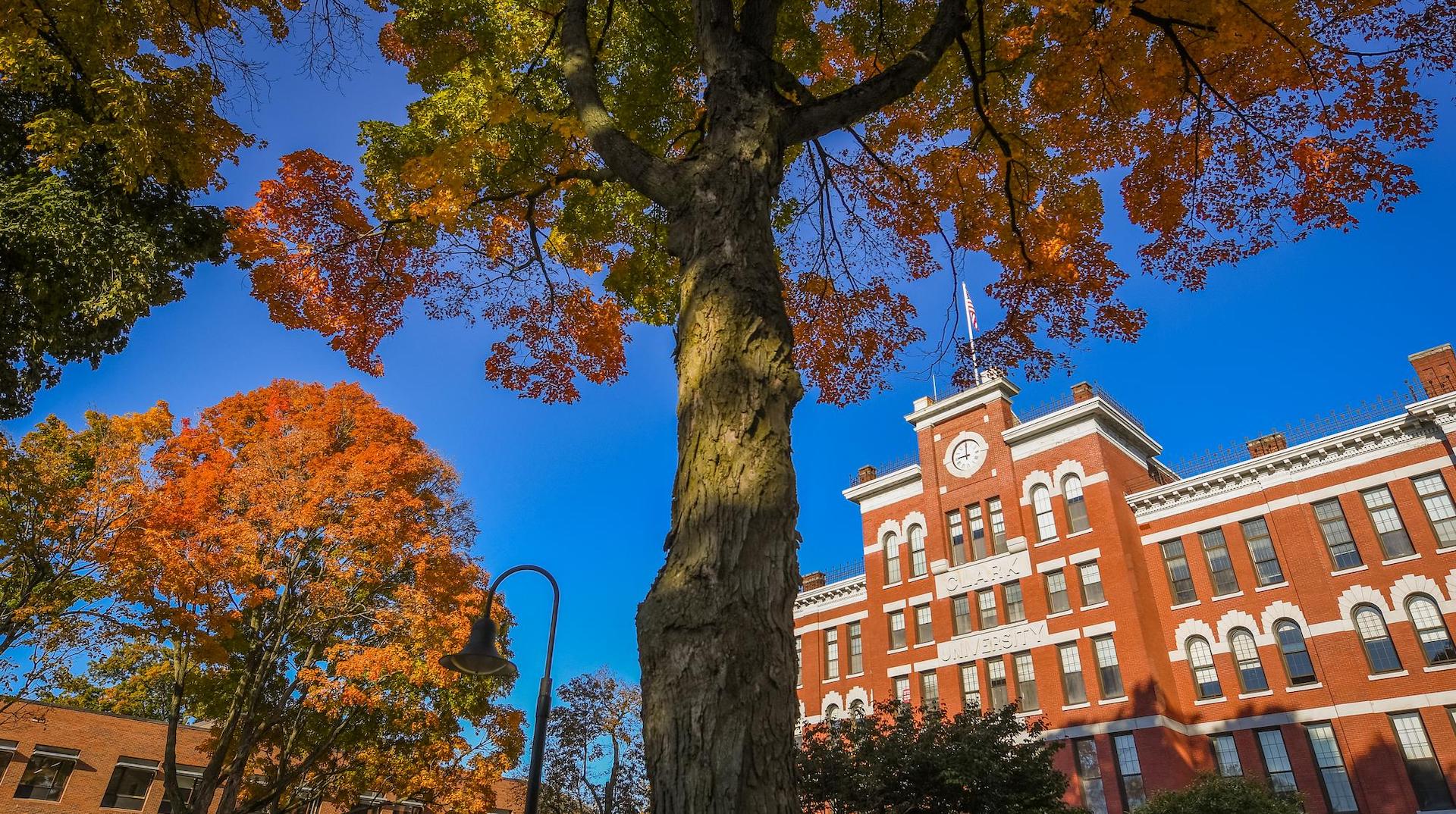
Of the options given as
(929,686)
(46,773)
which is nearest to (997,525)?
(929,686)

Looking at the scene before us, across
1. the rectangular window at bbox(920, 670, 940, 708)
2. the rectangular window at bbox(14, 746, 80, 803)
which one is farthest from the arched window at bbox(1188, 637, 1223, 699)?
the rectangular window at bbox(14, 746, 80, 803)

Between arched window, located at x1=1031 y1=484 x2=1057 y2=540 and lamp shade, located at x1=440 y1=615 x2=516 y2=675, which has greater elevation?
arched window, located at x1=1031 y1=484 x2=1057 y2=540

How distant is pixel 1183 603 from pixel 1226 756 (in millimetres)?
4680

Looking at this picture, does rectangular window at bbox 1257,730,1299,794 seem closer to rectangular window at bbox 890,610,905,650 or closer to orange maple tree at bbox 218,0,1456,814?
rectangular window at bbox 890,610,905,650

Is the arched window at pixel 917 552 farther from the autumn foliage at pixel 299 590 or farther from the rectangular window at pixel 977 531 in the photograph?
the autumn foliage at pixel 299 590

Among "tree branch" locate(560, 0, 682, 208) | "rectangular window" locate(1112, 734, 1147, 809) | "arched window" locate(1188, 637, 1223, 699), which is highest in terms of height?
"arched window" locate(1188, 637, 1223, 699)

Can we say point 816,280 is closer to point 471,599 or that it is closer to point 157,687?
point 471,599

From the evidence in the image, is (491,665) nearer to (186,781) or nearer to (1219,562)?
(1219,562)

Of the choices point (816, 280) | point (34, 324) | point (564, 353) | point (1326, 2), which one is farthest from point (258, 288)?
point (1326, 2)

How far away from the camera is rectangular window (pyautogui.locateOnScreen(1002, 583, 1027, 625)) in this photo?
27.4m

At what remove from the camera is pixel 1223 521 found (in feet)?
82.5

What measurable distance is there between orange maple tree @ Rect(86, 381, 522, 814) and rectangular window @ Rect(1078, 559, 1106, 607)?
19007 millimetres

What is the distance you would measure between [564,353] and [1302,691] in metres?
24.0

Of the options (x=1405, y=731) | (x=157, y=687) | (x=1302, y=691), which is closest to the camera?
(x=1405, y=731)
